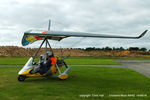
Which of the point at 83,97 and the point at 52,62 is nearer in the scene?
the point at 83,97

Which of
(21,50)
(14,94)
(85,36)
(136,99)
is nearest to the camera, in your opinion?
(136,99)

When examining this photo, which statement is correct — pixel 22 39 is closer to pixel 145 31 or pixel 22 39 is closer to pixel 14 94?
pixel 14 94

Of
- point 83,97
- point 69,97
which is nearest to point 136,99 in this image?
point 83,97

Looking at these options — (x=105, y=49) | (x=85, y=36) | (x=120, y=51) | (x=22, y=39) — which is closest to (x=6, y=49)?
(x=105, y=49)

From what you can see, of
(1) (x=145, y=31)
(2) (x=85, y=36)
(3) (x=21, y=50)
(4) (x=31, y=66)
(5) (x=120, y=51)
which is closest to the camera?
(1) (x=145, y=31)

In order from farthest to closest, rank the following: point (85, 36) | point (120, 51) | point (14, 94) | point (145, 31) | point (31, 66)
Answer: point (120, 51) → point (31, 66) → point (85, 36) → point (145, 31) → point (14, 94)

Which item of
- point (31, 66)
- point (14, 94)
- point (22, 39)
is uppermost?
point (22, 39)

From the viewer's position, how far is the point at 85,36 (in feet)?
33.6

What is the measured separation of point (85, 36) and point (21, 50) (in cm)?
5576

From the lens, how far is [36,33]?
33.8ft

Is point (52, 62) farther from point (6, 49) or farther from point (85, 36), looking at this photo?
point (6, 49)

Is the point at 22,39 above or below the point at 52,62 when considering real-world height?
above

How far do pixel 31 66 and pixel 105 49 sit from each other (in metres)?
64.6

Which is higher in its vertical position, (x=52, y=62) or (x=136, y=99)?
(x=52, y=62)
